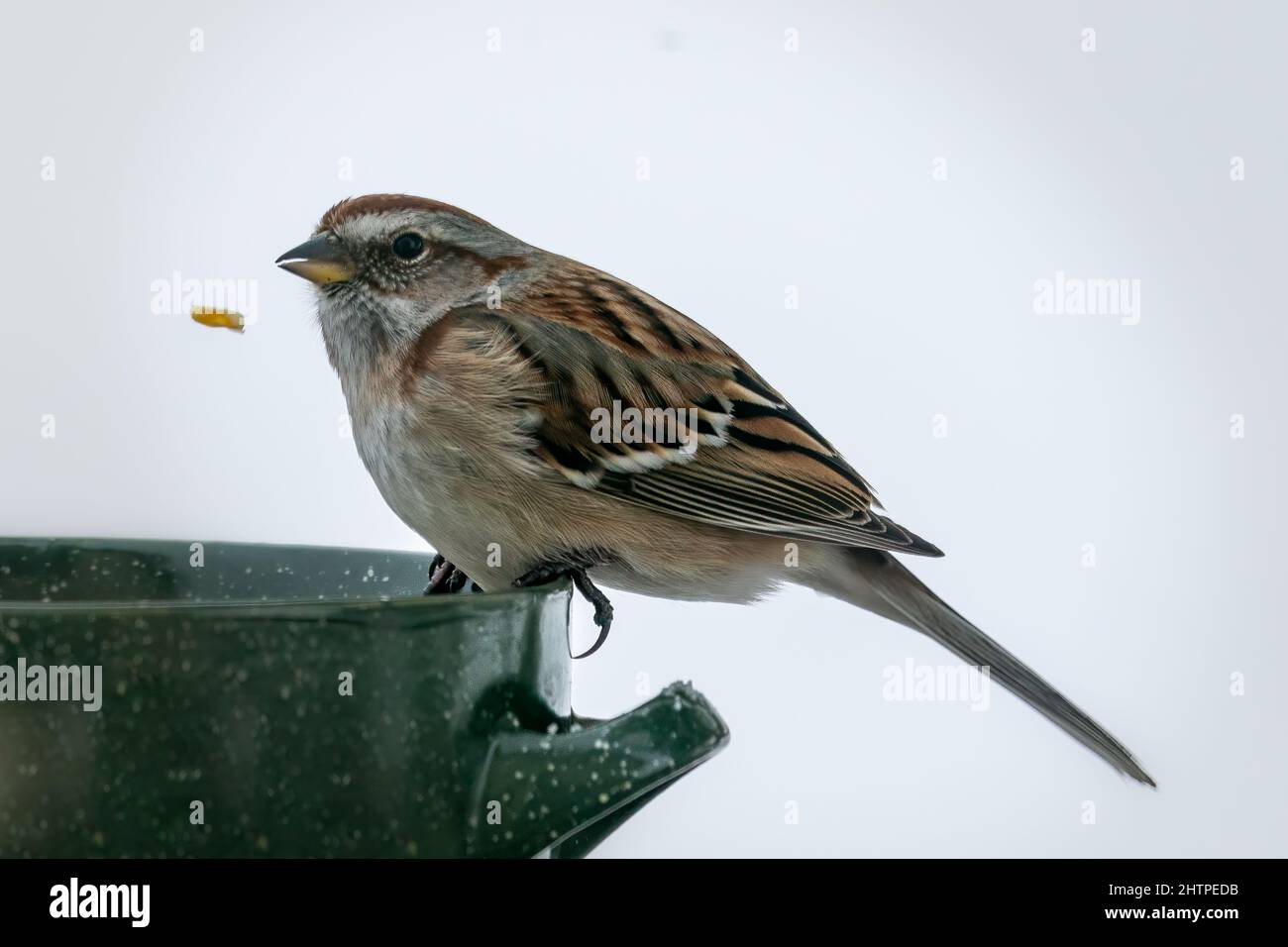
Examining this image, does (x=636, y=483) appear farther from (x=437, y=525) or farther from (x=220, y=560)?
(x=220, y=560)

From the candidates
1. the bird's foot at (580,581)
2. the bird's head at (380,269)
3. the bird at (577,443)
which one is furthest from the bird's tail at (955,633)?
the bird's head at (380,269)

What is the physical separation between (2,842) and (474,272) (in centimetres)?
105

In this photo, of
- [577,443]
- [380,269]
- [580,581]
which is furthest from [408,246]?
[580,581]

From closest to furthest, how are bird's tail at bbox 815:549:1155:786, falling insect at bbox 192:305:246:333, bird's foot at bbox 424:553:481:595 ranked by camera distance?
bird's foot at bbox 424:553:481:595 → bird's tail at bbox 815:549:1155:786 → falling insect at bbox 192:305:246:333

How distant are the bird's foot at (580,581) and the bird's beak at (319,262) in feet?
1.65

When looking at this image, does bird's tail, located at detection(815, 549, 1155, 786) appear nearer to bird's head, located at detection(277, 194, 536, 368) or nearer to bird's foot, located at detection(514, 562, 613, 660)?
bird's foot, located at detection(514, 562, 613, 660)

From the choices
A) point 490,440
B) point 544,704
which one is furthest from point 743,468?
point 544,704

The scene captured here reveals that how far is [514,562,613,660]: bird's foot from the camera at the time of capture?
5.41ft

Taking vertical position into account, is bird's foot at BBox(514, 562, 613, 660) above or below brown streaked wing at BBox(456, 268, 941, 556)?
below

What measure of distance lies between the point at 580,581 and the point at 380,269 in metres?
0.53

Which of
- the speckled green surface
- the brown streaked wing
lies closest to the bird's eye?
the brown streaked wing

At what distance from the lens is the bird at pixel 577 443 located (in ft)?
5.49

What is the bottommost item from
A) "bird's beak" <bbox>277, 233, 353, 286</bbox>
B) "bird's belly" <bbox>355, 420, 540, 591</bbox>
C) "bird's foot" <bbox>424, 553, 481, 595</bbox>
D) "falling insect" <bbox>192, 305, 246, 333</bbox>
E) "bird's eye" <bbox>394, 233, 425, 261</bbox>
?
"bird's foot" <bbox>424, 553, 481, 595</bbox>

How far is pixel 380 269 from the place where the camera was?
6.03 feet
